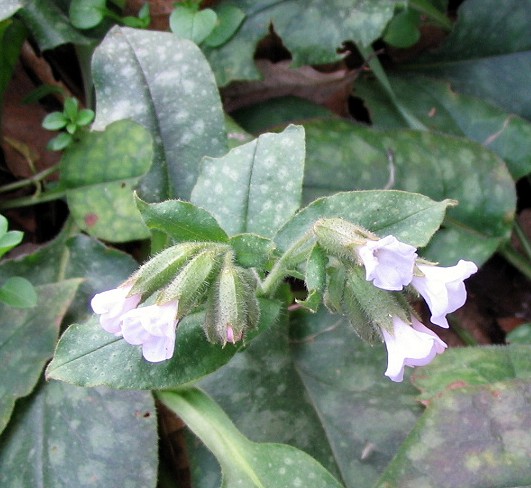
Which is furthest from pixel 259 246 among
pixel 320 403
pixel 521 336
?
pixel 521 336

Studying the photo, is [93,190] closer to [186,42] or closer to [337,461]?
[186,42]

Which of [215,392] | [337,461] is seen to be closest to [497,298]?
[337,461]

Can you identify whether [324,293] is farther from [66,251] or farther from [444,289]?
[66,251]

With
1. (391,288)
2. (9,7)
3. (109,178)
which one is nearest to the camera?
(391,288)

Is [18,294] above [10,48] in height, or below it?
below

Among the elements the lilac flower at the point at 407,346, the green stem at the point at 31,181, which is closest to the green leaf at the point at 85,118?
the green stem at the point at 31,181

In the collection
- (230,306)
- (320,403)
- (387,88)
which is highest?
(230,306)
